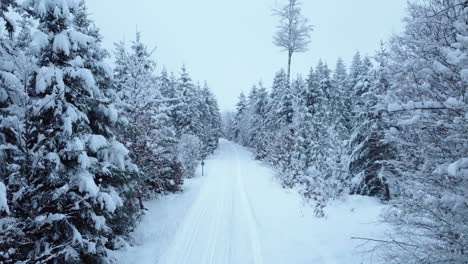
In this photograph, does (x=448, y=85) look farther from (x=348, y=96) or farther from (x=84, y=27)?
(x=348, y=96)

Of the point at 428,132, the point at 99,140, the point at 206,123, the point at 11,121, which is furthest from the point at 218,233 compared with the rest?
the point at 206,123

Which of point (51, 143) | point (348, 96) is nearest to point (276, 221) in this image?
point (51, 143)

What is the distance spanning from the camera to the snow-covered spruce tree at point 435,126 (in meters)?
3.41

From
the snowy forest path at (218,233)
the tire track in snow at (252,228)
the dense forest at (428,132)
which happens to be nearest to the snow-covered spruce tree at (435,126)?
the dense forest at (428,132)

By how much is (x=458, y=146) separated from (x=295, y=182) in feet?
41.0

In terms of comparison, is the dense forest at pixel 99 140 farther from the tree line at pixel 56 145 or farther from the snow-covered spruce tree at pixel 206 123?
the snow-covered spruce tree at pixel 206 123

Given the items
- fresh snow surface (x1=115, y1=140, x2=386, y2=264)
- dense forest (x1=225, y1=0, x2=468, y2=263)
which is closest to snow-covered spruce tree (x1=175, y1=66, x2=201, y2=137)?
fresh snow surface (x1=115, y1=140, x2=386, y2=264)

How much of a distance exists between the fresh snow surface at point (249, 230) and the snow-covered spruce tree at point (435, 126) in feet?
6.20

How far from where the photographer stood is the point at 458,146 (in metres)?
3.80

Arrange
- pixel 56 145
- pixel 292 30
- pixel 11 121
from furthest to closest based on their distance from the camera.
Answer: pixel 292 30 → pixel 56 145 → pixel 11 121

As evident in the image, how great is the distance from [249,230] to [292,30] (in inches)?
830

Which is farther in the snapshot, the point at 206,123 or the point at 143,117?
the point at 206,123

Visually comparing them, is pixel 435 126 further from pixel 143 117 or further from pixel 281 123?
pixel 281 123

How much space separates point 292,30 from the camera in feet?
80.7
